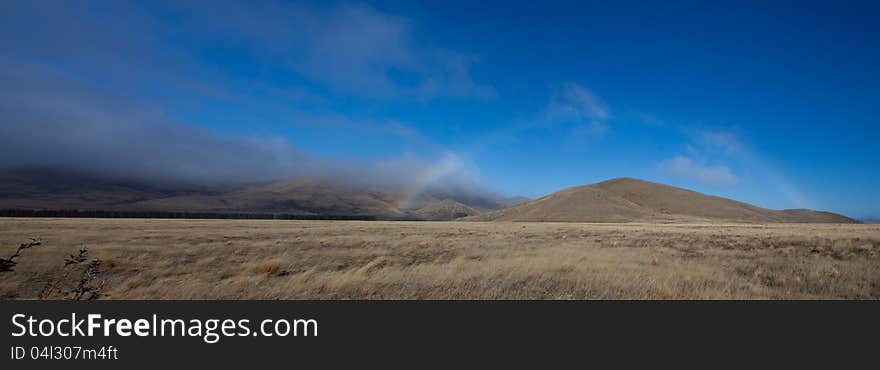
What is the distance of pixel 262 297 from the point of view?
7.57 metres

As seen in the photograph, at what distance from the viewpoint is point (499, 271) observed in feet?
34.0

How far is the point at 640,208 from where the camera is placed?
129 metres

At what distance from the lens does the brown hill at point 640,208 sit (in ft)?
379

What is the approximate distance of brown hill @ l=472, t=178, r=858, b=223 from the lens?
11550cm

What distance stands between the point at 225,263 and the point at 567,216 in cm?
11525

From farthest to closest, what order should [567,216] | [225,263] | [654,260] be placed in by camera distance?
[567,216] → [654,260] → [225,263]
